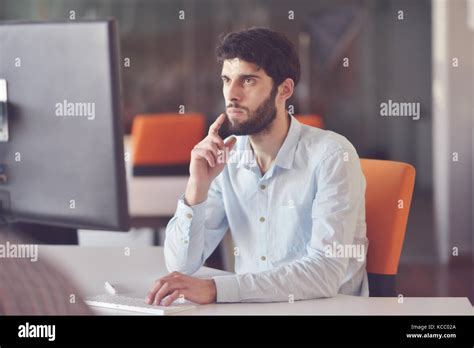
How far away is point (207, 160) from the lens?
1.58m

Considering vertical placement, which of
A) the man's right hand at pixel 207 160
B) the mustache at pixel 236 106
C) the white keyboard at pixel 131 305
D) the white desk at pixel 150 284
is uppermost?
the mustache at pixel 236 106

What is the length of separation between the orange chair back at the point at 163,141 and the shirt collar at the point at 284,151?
2.23m

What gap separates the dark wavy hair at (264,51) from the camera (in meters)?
1.65

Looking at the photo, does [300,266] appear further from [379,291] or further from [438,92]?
[438,92]

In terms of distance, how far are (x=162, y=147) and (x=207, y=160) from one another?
243 cm

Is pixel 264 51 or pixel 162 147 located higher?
pixel 264 51

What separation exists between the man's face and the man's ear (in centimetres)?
5

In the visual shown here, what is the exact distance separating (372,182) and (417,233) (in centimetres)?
346

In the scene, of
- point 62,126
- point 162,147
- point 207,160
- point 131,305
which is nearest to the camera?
point 131,305

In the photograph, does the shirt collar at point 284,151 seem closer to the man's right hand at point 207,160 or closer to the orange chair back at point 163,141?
the man's right hand at point 207,160

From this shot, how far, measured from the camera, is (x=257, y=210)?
5.50 ft

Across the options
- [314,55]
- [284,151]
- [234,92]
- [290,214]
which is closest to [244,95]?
[234,92]

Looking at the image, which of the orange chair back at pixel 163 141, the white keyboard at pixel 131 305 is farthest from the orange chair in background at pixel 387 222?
the orange chair back at pixel 163 141

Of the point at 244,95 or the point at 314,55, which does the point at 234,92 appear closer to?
the point at 244,95
